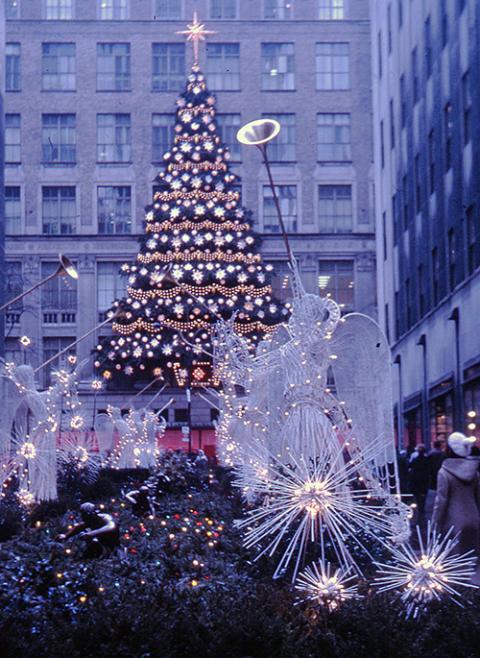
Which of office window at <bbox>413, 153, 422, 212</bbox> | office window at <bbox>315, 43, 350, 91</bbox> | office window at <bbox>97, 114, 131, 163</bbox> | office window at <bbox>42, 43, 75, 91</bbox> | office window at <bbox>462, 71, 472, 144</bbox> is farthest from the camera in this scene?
office window at <bbox>315, 43, 350, 91</bbox>

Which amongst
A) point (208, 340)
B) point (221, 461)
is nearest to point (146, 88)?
point (208, 340)

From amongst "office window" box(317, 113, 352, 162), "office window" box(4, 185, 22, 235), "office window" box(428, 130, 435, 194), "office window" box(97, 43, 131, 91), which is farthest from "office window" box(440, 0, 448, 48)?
"office window" box(4, 185, 22, 235)

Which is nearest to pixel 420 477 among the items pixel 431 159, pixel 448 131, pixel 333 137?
pixel 448 131

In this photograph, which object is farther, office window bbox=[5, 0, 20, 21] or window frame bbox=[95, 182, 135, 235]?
office window bbox=[5, 0, 20, 21]

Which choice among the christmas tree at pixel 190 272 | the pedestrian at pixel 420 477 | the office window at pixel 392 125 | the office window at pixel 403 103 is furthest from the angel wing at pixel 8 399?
the office window at pixel 392 125

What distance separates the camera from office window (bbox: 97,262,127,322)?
205ft

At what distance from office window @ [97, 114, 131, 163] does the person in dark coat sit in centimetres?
5289

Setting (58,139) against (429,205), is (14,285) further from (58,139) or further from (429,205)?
(429,205)

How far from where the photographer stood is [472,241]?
31969 millimetres

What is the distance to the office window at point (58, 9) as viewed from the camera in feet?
209

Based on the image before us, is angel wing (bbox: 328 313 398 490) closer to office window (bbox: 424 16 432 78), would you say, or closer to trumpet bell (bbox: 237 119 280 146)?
trumpet bell (bbox: 237 119 280 146)

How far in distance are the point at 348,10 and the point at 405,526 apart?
56.8m

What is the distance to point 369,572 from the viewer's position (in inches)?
431

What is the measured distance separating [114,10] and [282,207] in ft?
43.9
